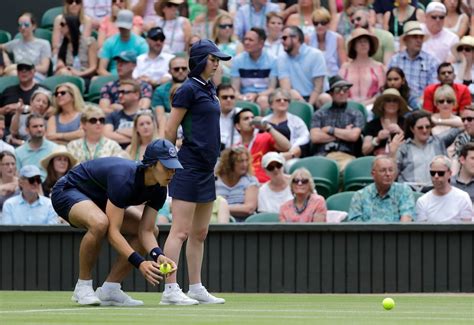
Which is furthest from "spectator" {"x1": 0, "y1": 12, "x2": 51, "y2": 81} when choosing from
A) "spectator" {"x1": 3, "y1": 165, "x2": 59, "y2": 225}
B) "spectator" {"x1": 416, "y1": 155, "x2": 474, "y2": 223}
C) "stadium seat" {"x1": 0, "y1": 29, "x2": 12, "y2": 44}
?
"spectator" {"x1": 416, "y1": 155, "x2": 474, "y2": 223}

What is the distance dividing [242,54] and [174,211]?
7528 millimetres

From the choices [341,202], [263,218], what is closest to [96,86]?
[263,218]

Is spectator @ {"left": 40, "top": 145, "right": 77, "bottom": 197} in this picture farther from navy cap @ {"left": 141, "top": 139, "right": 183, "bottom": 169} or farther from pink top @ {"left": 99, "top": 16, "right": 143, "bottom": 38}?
navy cap @ {"left": 141, "top": 139, "right": 183, "bottom": 169}

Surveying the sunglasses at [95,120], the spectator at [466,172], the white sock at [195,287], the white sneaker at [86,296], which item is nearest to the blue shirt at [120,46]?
the sunglasses at [95,120]

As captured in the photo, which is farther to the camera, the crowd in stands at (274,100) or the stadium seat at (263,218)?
the crowd in stands at (274,100)

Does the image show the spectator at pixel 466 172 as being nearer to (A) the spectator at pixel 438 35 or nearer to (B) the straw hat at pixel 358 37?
(B) the straw hat at pixel 358 37

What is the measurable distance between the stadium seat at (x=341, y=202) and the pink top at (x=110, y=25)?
21.1 ft

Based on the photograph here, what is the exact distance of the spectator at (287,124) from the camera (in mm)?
14953

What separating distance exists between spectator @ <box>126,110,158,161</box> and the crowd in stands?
0.06ft

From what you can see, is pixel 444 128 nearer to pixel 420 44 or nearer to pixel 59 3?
pixel 420 44

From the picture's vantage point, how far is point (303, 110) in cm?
1568

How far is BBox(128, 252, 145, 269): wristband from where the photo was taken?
8309mm

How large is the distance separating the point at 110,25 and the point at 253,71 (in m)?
3.27

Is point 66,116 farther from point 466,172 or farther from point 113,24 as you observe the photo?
point 466,172
